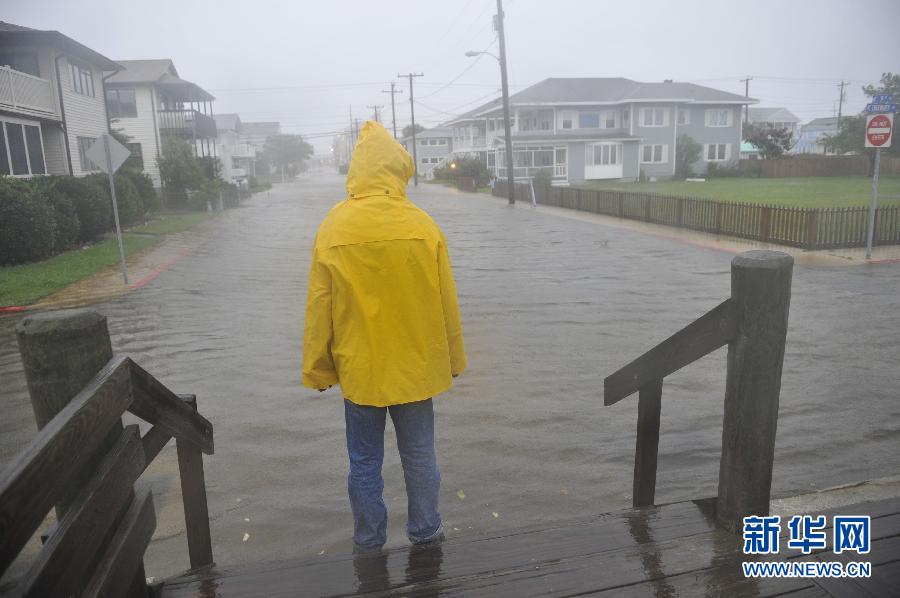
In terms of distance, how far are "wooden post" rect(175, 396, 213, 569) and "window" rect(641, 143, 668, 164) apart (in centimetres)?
5332

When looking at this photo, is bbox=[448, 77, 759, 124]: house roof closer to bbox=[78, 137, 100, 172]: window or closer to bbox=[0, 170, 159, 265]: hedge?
bbox=[78, 137, 100, 172]: window

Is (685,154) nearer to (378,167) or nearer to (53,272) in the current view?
(53,272)

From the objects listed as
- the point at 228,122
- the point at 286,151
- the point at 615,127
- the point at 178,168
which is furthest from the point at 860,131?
the point at 286,151

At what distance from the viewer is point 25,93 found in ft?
76.6

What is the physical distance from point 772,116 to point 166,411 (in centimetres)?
11378

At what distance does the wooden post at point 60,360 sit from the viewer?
2117mm

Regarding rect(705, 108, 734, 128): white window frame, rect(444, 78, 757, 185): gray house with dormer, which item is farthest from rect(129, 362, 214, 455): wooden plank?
rect(705, 108, 734, 128): white window frame

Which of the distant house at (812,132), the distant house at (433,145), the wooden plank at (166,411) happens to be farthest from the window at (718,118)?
the distant house at (812,132)

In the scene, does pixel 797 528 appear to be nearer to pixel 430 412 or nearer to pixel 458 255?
pixel 430 412

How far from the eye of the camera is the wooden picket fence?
1644 cm

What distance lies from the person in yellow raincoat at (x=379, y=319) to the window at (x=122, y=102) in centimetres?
4260

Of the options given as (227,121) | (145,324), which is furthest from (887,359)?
(227,121)

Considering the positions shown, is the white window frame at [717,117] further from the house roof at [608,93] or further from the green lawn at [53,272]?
the green lawn at [53,272]

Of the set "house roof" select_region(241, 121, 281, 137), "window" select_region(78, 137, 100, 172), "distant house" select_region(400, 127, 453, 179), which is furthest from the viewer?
"house roof" select_region(241, 121, 281, 137)
